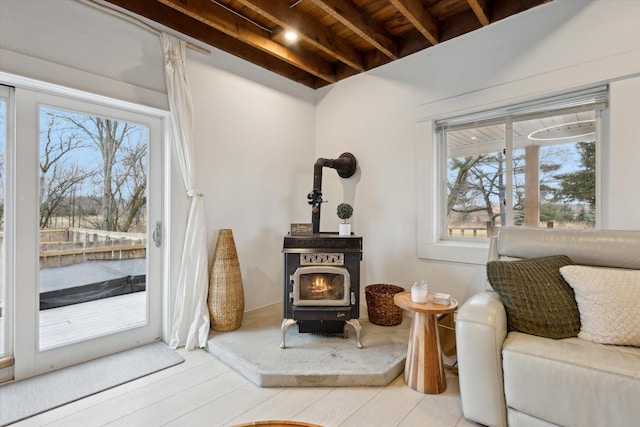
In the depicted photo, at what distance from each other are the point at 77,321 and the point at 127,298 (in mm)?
343

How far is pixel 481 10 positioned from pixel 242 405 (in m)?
3.27

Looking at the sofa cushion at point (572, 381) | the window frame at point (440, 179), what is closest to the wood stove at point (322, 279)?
the window frame at point (440, 179)

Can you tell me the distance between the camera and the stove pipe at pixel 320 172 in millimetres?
2834

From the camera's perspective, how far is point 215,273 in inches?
105

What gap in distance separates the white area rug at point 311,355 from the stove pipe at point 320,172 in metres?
0.98

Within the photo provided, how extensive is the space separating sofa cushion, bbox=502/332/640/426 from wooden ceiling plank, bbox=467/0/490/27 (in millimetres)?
2341

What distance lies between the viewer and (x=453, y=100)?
2711mm

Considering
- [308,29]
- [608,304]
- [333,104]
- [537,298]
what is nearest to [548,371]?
[537,298]

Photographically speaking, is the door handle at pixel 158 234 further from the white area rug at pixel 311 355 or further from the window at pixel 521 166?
the window at pixel 521 166

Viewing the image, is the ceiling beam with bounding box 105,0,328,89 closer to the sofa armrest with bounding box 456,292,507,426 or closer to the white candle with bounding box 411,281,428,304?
the white candle with bounding box 411,281,428,304

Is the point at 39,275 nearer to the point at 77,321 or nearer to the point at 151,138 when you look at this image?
the point at 77,321

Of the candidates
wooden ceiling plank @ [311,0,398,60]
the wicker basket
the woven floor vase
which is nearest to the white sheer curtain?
the woven floor vase

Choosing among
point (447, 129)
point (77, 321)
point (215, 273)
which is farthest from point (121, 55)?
point (447, 129)

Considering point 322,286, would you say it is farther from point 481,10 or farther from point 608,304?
point 481,10
